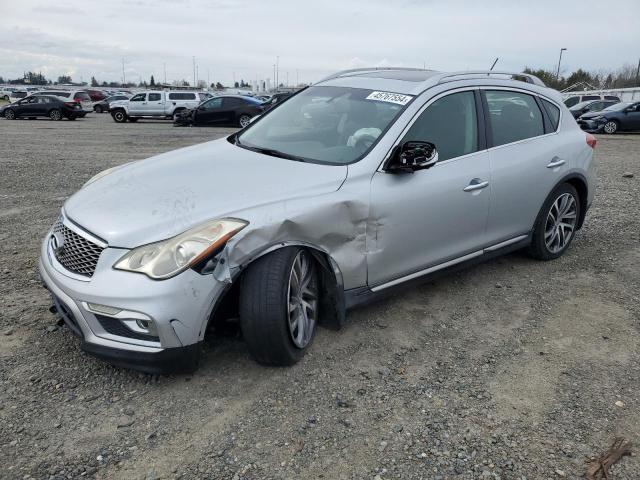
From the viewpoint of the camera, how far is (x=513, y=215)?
14.4ft

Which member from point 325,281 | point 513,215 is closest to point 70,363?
point 325,281

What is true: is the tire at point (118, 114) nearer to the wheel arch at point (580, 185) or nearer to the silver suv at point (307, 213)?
the silver suv at point (307, 213)

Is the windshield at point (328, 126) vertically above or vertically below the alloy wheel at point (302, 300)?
above

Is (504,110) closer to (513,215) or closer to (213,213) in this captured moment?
(513,215)

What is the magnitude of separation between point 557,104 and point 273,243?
3471mm

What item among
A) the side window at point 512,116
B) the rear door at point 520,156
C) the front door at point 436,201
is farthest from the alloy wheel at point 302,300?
the side window at point 512,116

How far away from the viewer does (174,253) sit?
8.89ft

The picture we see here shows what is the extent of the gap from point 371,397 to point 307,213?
3.55 ft

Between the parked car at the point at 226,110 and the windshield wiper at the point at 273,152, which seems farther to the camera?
the parked car at the point at 226,110

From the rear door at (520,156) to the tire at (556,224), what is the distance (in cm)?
13

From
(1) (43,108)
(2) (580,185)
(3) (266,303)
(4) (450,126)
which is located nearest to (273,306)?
Result: (3) (266,303)

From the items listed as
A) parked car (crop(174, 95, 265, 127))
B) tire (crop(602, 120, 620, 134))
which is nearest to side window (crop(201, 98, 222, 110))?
parked car (crop(174, 95, 265, 127))

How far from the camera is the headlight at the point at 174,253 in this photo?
2.68 m

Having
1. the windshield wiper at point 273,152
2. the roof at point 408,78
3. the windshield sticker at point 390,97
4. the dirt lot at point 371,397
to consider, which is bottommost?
the dirt lot at point 371,397
